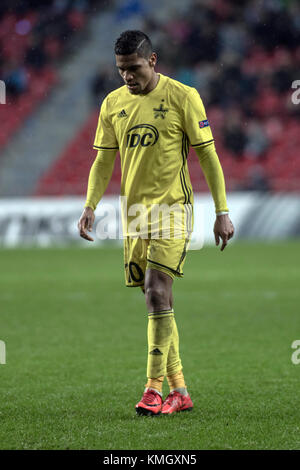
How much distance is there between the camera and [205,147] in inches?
156

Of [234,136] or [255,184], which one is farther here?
[234,136]

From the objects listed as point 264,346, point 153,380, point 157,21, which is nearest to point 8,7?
point 157,21

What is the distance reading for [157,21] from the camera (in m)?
22.5

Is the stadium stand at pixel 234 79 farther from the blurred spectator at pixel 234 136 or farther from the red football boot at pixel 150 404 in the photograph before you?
the red football boot at pixel 150 404

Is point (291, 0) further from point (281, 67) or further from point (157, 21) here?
point (157, 21)

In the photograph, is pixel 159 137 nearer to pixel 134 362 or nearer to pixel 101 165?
pixel 101 165

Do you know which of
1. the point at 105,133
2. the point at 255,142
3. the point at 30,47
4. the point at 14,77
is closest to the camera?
the point at 105,133

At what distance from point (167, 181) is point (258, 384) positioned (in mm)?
1327

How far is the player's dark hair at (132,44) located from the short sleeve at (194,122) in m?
0.31

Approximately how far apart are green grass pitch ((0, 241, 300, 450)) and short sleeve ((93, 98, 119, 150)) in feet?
4.35

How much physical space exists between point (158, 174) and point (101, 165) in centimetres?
38

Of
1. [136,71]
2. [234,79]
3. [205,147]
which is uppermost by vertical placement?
[234,79]

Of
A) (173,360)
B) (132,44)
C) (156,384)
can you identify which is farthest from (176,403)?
(132,44)

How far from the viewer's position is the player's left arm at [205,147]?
12.9 ft
